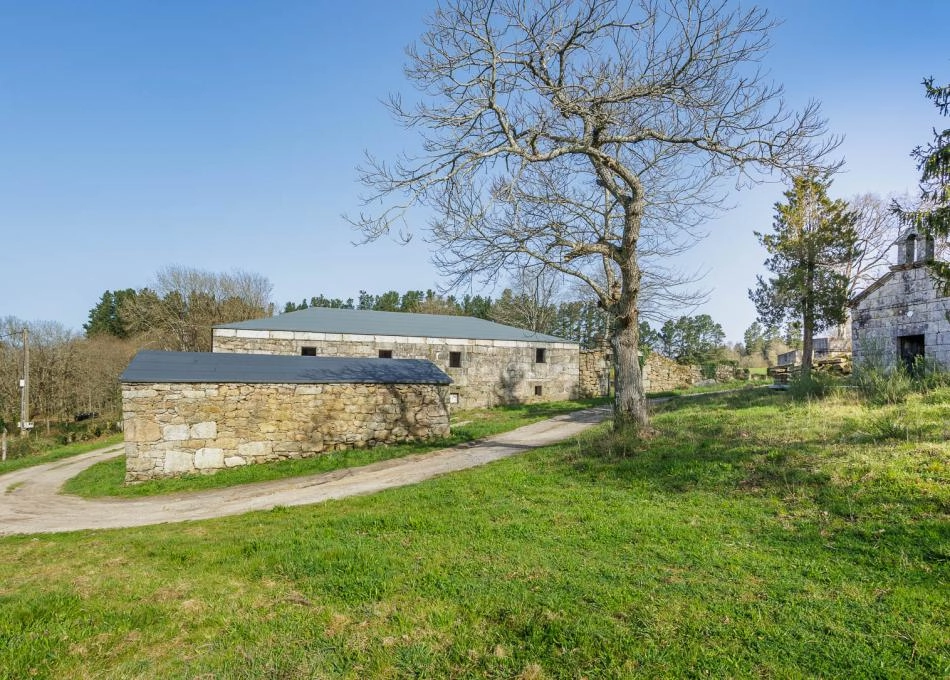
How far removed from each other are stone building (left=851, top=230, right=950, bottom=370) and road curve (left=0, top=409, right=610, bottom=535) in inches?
377

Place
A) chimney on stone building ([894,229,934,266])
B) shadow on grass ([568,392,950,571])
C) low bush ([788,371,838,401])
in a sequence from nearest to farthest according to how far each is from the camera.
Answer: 1. shadow on grass ([568,392,950,571])
2. low bush ([788,371,838,401])
3. chimney on stone building ([894,229,934,266])

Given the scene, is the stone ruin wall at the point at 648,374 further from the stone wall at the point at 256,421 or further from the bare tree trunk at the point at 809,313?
the stone wall at the point at 256,421

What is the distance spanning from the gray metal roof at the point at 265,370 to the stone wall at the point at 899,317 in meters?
11.9

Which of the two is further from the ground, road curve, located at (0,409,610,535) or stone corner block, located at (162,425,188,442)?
stone corner block, located at (162,425,188,442)

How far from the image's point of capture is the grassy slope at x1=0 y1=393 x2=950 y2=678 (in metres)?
3.08

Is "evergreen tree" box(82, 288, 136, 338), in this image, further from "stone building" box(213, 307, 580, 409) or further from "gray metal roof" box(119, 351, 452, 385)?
"gray metal roof" box(119, 351, 452, 385)

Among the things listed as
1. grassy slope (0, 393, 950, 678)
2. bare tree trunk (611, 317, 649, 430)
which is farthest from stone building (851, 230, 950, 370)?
grassy slope (0, 393, 950, 678)

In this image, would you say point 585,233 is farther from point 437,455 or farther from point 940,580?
point 940,580

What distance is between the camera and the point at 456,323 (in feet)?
81.1

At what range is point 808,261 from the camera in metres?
20.4

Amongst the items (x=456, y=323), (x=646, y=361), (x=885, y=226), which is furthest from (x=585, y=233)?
(x=885, y=226)

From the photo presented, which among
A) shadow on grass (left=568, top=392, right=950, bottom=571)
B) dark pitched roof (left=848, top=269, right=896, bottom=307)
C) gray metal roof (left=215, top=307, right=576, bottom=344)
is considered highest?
dark pitched roof (left=848, top=269, right=896, bottom=307)

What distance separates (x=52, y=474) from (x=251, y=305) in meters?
27.4

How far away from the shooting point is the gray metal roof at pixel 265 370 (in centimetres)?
1163
